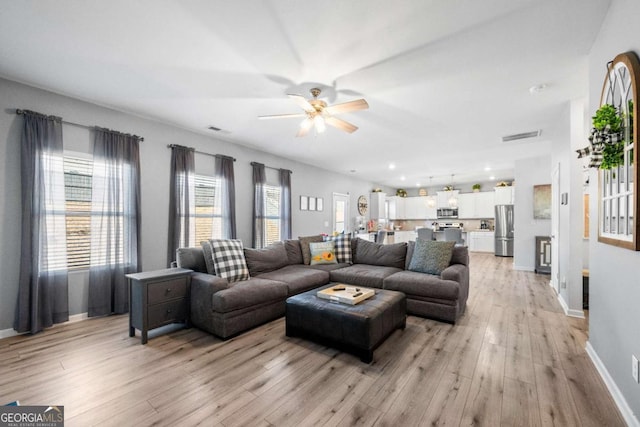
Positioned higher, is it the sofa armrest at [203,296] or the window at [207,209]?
the window at [207,209]

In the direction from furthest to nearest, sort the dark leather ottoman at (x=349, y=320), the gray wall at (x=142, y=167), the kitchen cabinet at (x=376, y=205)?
1. the kitchen cabinet at (x=376, y=205)
2. the gray wall at (x=142, y=167)
3. the dark leather ottoman at (x=349, y=320)

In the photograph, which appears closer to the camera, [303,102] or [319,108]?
[303,102]

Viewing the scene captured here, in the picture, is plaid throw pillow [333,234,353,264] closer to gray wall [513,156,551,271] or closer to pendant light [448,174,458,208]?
gray wall [513,156,551,271]

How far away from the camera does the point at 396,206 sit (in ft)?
35.7

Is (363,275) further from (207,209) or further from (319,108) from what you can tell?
(207,209)

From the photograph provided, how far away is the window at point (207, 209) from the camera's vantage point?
443 cm

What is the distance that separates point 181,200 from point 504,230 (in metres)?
8.77

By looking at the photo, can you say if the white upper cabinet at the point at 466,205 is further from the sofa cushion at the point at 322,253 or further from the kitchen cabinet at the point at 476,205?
the sofa cushion at the point at 322,253

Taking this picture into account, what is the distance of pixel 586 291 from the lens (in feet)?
11.7

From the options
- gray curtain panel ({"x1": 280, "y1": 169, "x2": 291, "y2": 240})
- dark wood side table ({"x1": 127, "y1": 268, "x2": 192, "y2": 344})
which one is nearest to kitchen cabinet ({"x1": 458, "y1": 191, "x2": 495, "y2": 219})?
gray curtain panel ({"x1": 280, "y1": 169, "x2": 291, "y2": 240})

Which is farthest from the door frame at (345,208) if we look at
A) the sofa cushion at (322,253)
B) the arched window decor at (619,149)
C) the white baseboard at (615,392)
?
the arched window decor at (619,149)

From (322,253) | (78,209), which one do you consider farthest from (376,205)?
(78,209)

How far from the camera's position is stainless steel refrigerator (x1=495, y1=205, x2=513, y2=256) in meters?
7.85

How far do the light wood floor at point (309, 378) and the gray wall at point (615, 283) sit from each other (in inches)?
9.4
